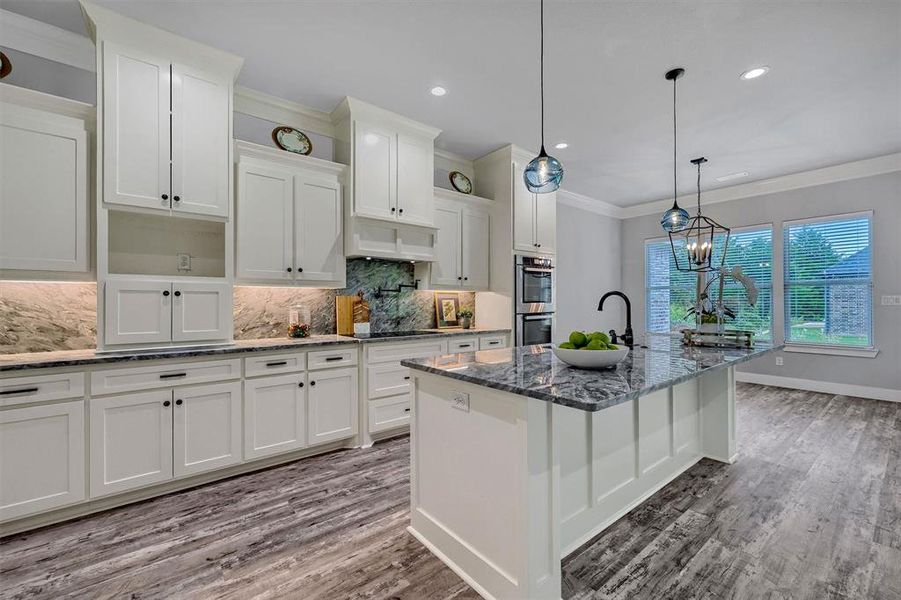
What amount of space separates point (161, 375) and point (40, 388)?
1.70 feet

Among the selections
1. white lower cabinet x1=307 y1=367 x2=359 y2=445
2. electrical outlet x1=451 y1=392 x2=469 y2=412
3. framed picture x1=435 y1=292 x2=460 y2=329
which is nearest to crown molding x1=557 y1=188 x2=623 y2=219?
framed picture x1=435 y1=292 x2=460 y2=329

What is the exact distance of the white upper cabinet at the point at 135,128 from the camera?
239 cm

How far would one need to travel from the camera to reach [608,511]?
2.13 meters

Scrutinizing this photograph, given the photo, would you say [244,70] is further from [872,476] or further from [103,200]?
[872,476]

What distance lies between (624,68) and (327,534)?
355 centimetres

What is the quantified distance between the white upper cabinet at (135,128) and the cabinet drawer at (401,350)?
177 cm

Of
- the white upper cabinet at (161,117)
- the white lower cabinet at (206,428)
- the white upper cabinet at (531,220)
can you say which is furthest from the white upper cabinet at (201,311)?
the white upper cabinet at (531,220)

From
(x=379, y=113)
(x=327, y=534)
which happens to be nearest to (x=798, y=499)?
(x=327, y=534)

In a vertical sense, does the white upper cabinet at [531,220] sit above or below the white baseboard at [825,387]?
above

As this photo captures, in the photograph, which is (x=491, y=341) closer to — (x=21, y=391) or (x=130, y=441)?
(x=130, y=441)

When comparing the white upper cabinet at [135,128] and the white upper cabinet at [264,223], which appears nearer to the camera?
the white upper cabinet at [135,128]

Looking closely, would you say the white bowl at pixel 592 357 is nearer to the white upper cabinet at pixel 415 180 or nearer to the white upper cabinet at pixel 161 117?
the white upper cabinet at pixel 415 180

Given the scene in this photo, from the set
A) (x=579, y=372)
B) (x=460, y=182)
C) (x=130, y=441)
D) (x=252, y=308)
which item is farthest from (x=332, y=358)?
(x=460, y=182)

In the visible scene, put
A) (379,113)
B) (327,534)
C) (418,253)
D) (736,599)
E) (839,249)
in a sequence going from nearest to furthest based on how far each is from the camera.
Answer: (736,599) < (327,534) < (379,113) < (418,253) < (839,249)
